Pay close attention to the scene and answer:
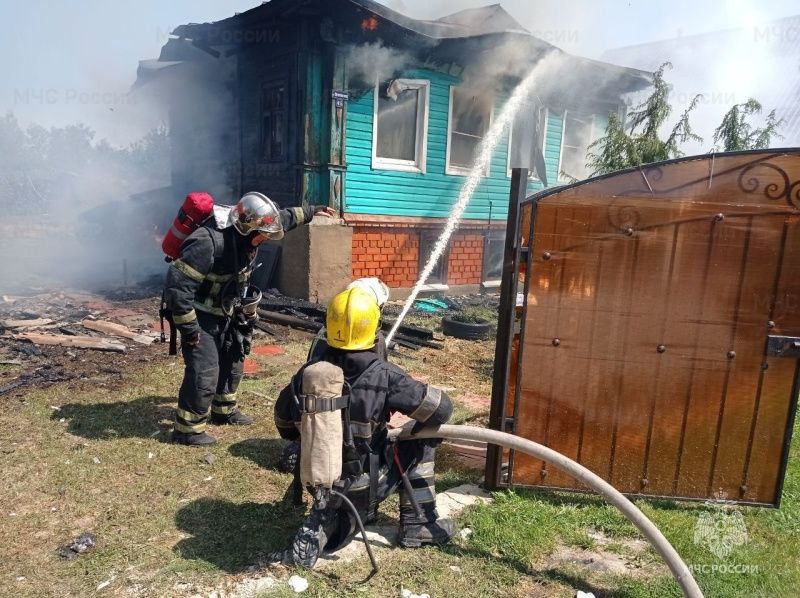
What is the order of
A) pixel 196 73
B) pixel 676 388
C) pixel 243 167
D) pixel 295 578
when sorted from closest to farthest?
pixel 295 578 → pixel 676 388 → pixel 243 167 → pixel 196 73

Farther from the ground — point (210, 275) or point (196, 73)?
point (196, 73)

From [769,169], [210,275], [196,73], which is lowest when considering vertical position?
[210,275]

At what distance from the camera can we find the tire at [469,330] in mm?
8680

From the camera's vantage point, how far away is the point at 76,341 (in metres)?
7.27

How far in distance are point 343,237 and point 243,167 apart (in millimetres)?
3442

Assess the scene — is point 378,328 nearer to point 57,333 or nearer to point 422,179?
point 57,333

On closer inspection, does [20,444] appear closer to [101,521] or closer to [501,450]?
[101,521]

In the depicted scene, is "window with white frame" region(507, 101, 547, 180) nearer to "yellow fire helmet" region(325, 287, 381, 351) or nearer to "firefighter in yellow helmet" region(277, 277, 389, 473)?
"firefighter in yellow helmet" region(277, 277, 389, 473)

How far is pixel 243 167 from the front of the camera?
12.1 meters

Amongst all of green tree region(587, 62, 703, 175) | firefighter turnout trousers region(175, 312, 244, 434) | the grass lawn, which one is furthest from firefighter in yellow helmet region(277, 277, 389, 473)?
green tree region(587, 62, 703, 175)

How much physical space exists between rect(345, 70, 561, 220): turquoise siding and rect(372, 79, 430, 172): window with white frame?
0.14 meters

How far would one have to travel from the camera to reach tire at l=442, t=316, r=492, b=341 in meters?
8.68

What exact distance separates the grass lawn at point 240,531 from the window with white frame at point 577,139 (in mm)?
11326

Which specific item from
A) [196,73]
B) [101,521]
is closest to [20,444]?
[101,521]
